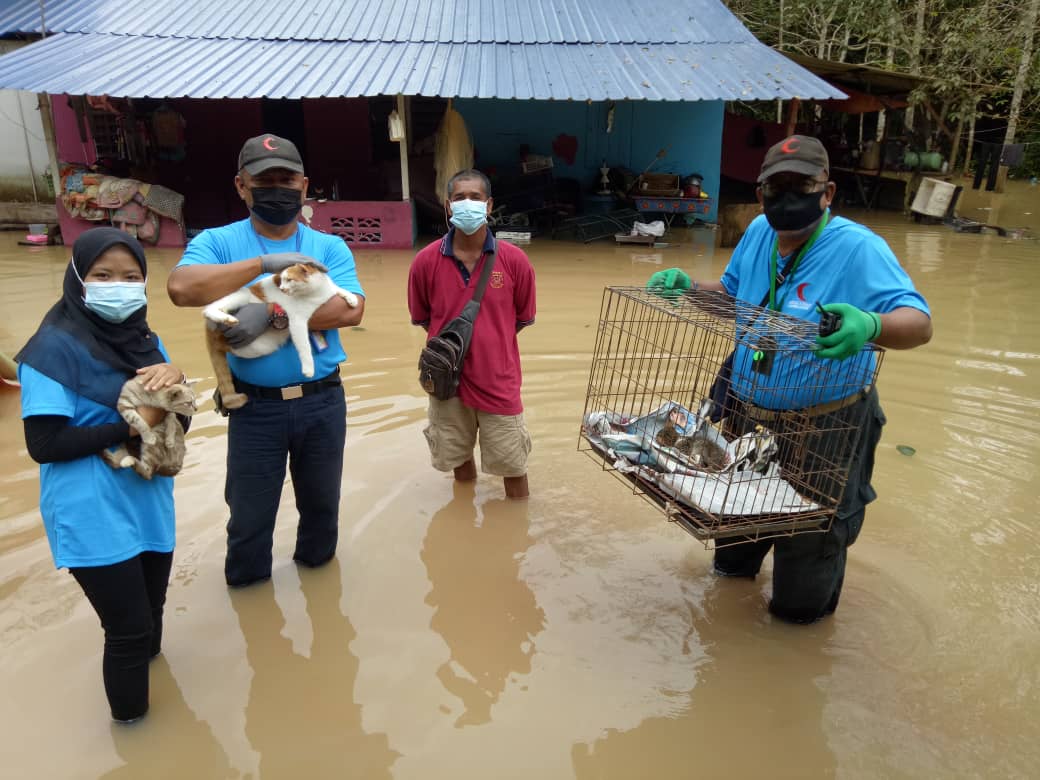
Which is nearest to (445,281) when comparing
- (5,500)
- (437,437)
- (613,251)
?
(437,437)

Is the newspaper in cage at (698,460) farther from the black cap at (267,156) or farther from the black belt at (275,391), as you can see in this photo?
the black cap at (267,156)

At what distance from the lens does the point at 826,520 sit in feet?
9.62

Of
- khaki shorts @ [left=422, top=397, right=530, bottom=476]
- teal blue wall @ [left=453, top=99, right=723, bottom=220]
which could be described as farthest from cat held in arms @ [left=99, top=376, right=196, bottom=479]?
teal blue wall @ [left=453, top=99, right=723, bottom=220]

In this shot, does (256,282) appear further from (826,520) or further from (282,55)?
(282,55)

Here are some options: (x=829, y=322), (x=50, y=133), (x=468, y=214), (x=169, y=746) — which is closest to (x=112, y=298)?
(x=169, y=746)

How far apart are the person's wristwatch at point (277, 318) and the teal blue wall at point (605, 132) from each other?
1151cm

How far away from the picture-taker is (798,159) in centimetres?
282

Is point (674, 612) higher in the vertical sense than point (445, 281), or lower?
lower

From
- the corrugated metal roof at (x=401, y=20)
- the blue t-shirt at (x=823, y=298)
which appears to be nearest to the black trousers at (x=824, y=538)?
the blue t-shirt at (x=823, y=298)

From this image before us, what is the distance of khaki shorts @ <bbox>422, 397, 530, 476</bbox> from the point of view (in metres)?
4.31

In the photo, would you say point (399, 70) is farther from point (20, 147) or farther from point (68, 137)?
point (20, 147)

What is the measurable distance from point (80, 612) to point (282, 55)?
417 inches

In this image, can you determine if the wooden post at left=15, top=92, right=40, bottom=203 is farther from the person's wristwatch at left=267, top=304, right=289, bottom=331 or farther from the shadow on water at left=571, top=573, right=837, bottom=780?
the shadow on water at left=571, top=573, right=837, bottom=780

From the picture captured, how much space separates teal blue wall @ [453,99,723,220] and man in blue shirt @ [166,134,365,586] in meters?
11.2
